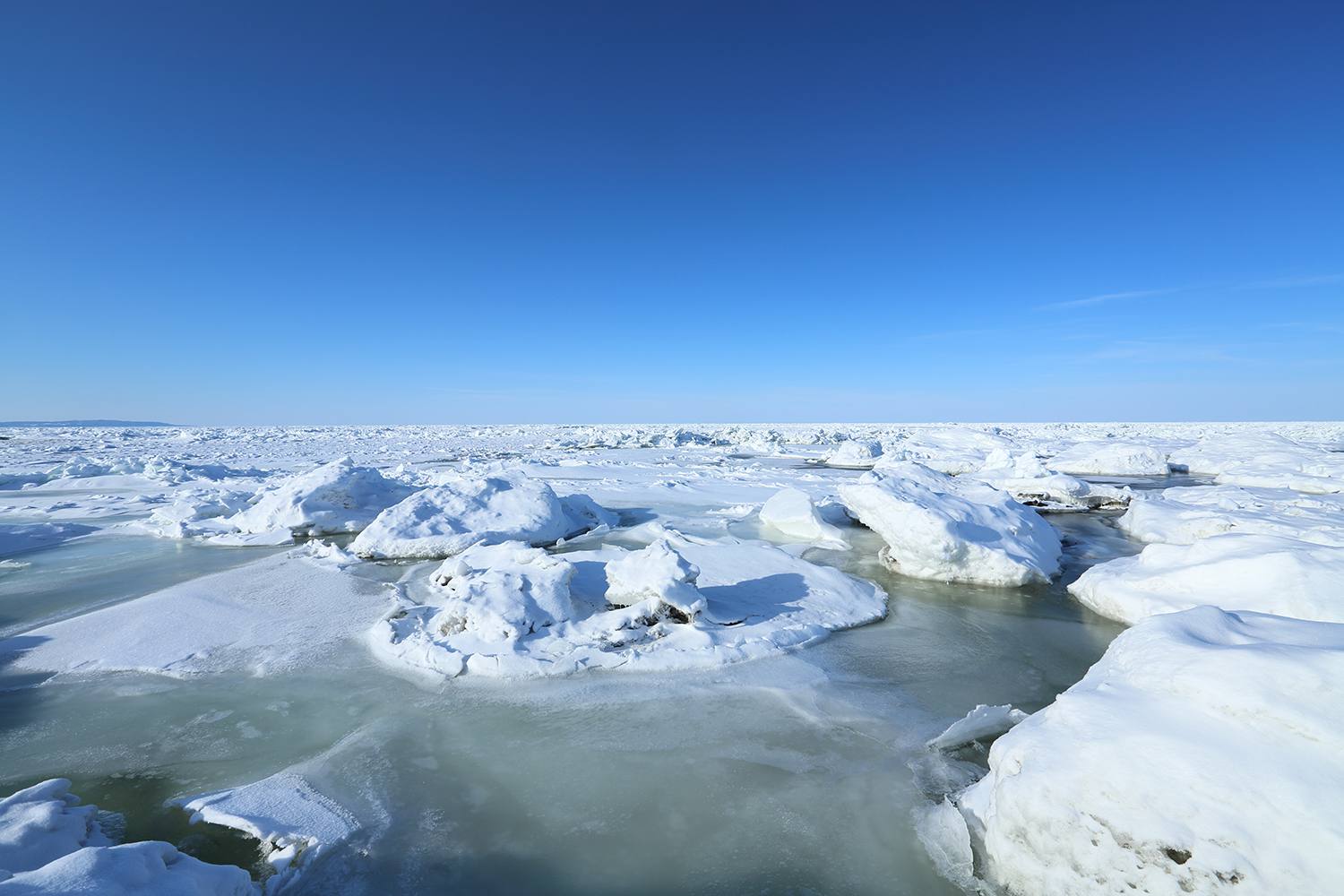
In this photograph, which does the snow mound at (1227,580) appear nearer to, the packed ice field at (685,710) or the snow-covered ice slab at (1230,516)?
the packed ice field at (685,710)

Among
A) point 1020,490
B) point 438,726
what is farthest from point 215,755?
point 1020,490

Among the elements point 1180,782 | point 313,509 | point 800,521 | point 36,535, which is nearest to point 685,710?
point 1180,782

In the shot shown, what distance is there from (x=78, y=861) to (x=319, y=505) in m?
9.91

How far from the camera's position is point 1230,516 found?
26.7 ft

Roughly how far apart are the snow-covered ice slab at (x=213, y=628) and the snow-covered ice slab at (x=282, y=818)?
6.43ft

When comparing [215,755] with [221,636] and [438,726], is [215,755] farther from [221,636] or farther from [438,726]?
[221,636]

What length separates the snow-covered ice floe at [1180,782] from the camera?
7.10 ft

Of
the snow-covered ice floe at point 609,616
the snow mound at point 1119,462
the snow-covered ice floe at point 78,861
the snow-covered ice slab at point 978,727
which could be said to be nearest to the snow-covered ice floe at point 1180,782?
the snow-covered ice slab at point 978,727

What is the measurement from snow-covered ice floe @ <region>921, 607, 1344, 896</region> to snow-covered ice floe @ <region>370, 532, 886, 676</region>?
101 inches

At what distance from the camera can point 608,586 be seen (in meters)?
6.29

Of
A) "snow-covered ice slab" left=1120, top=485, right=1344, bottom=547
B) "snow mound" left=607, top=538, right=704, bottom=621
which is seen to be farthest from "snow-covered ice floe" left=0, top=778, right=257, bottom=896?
"snow-covered ice slab" left=1120, top=485, right=1344, bottom=547

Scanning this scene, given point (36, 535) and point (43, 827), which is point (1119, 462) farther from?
point (36, 535)

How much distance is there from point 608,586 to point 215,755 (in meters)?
3.49

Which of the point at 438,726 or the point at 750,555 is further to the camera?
the point at 750,555
